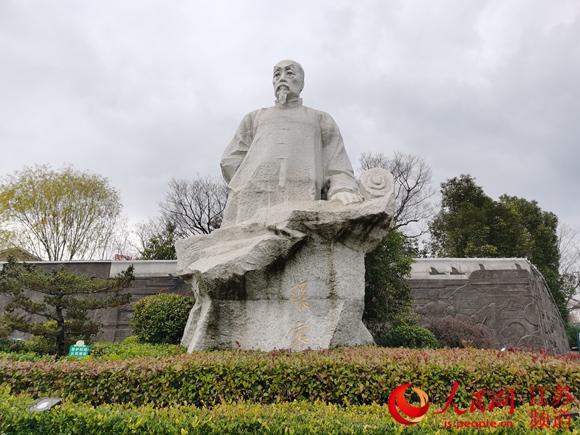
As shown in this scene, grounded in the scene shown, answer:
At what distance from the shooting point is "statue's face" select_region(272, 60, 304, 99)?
17.0 ft

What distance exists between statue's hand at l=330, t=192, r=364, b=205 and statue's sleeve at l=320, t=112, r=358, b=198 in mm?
256

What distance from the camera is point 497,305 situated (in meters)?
9.10

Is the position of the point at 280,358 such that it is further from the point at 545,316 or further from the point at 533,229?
the point at 533,229

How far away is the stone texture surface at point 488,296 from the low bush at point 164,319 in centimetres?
513

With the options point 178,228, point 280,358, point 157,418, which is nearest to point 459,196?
point 178,228

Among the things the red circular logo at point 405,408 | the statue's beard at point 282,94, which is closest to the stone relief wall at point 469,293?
the statue's beard at point 282,94

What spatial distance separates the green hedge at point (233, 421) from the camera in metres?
2.10

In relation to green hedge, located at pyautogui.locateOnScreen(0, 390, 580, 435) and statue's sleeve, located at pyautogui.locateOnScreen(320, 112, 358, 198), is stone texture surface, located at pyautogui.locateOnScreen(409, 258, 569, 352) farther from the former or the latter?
green hedge, located at pyautogui.locateOnScreen(0, 390, 580, 435)

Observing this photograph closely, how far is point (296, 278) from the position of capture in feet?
Answer: 13.8

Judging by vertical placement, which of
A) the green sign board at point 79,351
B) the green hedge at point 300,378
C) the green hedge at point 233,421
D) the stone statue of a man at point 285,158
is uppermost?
the stone statue of a man at point 285,158

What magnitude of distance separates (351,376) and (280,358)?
549mm

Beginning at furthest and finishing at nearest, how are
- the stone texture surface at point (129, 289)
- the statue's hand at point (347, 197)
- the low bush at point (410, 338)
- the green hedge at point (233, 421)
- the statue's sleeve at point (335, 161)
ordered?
1. the stone texture surface at point (129, 289)
2. the low bush at point (410, 338)
3. the statue's sleeve at point (335, 161)
4. the statue's hand at point (347, 197)
5. the green hedge at point (233, 421)

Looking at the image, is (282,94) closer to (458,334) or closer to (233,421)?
(233,421)

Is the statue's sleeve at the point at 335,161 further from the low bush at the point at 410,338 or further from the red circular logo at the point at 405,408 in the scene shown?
the red circular logo at the point at 405,408
